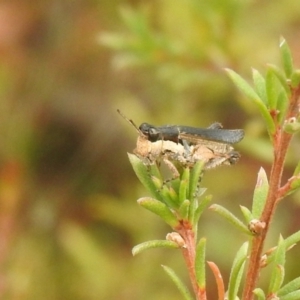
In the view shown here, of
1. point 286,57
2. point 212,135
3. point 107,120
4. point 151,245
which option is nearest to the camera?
point 286,57

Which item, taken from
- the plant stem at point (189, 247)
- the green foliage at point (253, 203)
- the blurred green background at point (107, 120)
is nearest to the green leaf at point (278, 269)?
the green foliage at point (253, 203)

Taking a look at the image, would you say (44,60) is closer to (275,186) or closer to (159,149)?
(159,149)

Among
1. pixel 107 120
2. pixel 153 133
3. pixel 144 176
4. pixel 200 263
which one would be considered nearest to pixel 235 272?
pixel 200 263

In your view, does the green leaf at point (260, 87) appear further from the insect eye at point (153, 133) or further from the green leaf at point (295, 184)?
the insect eye at point (153, 133)

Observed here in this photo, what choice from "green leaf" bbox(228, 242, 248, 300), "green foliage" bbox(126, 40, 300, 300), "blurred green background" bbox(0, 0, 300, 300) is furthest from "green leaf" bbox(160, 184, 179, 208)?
"blurred green background" bbox(0, 0, 300, 300)

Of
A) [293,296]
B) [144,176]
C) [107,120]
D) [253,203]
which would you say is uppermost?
[107,120]

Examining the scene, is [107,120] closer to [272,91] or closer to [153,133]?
[153,133]

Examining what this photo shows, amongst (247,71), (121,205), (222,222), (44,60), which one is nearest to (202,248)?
(247,71)
